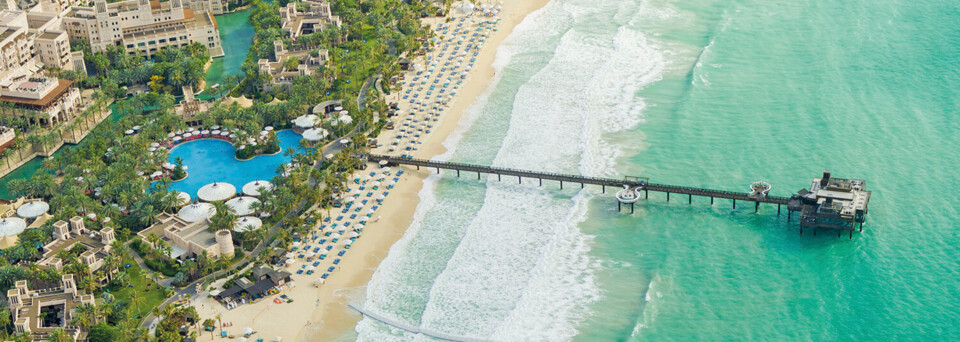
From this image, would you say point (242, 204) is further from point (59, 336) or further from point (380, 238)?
point (59, 336)

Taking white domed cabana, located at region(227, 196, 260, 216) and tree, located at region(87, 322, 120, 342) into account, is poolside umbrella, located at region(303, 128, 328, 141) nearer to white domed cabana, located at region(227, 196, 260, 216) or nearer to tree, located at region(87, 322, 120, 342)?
white domed cabana, located at region(227, 196, 260, 216)

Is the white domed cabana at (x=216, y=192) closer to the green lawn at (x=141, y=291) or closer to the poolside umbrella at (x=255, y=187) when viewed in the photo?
the poolside umbrella at (x=255, y=187)

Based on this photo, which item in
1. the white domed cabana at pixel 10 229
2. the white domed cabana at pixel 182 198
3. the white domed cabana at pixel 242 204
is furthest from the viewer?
the white domed cabana at pixel 182 198

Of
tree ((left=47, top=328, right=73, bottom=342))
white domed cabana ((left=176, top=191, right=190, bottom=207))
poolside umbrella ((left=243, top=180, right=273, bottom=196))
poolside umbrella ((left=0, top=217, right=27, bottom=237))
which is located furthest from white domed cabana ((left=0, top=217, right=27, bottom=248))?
poolside umbrella ((left=243, top=180, right=273, bottom=196))

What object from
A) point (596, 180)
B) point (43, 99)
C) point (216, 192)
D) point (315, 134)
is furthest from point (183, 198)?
point (596, 180)

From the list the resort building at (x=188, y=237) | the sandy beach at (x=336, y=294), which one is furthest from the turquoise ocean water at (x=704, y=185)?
the resort building at (x=188, y=237)

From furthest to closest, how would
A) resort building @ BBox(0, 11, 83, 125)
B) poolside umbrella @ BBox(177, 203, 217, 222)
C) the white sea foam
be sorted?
1. resort building @ BBox(0, 11, 83, 125)
2. poolside umbrella @ BBox(177, 203, 217, 222)
3. the white sea foam
